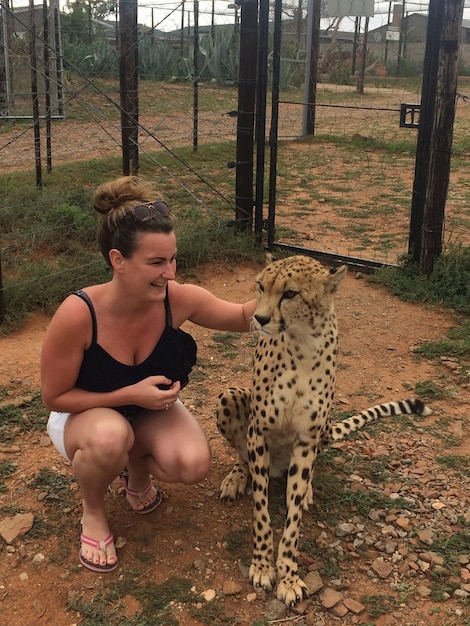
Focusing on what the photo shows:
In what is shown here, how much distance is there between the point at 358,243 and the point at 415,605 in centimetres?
440

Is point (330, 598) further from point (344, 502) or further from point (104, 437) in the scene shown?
point (104, 437)

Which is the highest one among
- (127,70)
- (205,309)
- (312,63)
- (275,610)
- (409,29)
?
(409,29)

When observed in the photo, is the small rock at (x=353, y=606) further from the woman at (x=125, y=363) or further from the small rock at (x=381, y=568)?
the woman at (x=125, y=363)

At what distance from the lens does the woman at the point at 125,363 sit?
2.33m

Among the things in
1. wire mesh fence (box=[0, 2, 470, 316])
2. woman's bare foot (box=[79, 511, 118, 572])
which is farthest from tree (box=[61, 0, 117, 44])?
woman's bare foot (box=[79, 511, 118, 572])

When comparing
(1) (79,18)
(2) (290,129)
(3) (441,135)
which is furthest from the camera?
(1) (79,18)

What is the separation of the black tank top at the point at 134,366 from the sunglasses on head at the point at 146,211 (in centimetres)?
36

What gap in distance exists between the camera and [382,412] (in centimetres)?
346

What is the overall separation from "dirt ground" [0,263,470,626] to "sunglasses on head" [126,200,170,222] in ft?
3.93

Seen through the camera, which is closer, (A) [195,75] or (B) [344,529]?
(B) [344,529]

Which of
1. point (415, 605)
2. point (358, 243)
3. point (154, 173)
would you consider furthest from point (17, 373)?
point (154, 173)

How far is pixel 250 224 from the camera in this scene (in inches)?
238

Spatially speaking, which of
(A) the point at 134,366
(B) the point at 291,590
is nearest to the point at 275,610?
(B) the point at 291,590

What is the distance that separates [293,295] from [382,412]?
52.2 inches
